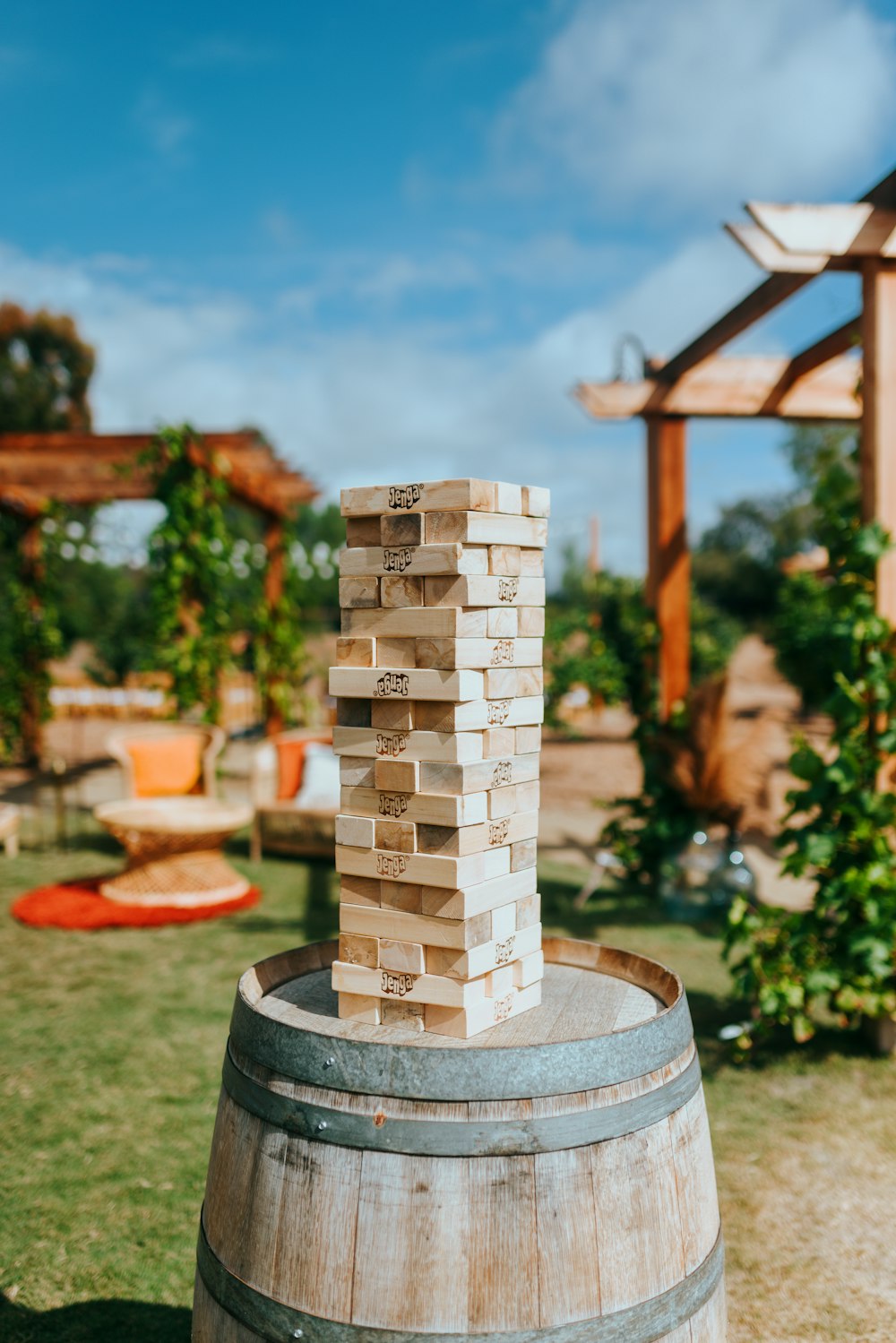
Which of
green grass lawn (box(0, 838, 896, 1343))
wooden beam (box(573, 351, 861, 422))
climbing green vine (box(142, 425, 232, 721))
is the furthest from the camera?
climbing green vine (box(142, 425, 232, 721))

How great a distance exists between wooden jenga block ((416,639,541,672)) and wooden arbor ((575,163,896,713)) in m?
2.65

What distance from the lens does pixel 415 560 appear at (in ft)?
5.49

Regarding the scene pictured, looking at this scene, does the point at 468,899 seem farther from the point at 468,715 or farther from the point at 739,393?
the point at 739,393

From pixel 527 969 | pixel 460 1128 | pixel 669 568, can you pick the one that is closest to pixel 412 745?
pixel 527 969

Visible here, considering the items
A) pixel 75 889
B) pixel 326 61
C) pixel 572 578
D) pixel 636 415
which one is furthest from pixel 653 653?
pixel 572 578

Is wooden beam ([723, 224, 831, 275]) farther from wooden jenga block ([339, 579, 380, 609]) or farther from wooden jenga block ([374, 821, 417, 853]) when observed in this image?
wooden jenga block ([374, 821, 417, 853])

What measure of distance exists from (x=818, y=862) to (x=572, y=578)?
2036 centimetres

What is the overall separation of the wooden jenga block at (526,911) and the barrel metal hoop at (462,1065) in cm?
30

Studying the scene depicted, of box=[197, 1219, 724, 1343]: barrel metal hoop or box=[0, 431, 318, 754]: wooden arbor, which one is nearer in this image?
box=[197, 1219, 724, 1343]: barrel metal hoop

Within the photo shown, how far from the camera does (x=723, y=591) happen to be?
27500 mm

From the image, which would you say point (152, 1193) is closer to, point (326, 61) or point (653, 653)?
point (653, 653)

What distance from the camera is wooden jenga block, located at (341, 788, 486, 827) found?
5.35ft

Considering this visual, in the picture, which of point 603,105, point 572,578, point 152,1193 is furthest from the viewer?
point 572,578

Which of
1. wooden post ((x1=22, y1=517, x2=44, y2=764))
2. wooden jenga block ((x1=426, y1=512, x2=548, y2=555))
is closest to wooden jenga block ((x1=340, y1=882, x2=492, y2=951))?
wooden jenga block ((x1=426, y1=512, x2=548, y2=555))
